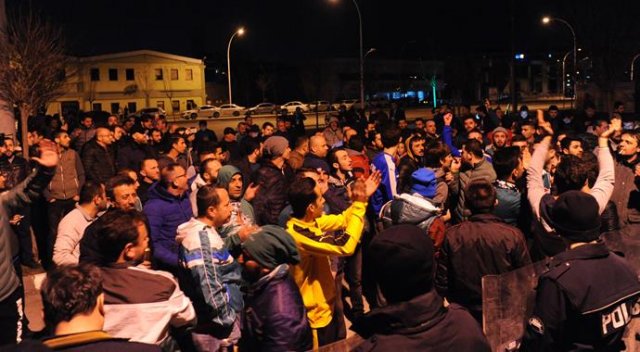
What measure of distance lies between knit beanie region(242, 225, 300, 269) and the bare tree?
9.97 metres

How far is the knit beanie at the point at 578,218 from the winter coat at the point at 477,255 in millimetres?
1217

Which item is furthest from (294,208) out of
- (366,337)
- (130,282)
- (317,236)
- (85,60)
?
(85,60)

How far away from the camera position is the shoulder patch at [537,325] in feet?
11.1

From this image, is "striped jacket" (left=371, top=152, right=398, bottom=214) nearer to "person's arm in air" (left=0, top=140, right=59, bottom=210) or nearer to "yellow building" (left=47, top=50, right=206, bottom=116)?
"person's arm in air" (left=0, top=140, right=59, bottom=210)

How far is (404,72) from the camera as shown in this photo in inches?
Result: 3332

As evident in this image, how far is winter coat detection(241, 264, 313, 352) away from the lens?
431 centimetres

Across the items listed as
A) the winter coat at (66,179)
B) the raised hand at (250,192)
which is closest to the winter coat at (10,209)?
the raised hand at (250,192)

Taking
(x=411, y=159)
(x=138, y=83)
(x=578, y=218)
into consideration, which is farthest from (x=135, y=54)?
(x=578, y=218)

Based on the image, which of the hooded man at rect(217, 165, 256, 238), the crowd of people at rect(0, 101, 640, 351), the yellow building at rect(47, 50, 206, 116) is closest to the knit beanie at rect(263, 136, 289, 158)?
the crowd of people at rect(0, 101, 640, 351)

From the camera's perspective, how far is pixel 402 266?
2760 millimetres

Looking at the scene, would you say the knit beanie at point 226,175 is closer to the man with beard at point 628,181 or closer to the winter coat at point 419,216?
the winter coat at point 419,216

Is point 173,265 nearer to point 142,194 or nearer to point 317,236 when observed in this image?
point 317,236

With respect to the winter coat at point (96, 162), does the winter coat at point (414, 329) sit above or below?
below

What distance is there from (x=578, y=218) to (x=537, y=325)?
2.20ft
